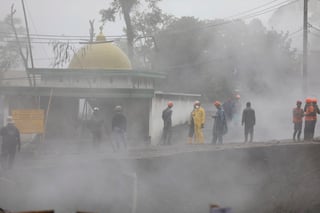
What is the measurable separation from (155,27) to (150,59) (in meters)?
2.07

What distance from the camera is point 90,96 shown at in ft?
54.9

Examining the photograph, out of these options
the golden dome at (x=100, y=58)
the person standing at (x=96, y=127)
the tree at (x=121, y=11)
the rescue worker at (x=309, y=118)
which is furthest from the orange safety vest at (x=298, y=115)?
the tree at (x=121, y=11)

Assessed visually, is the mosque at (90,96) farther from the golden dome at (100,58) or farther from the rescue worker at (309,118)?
the rescue worker at (309,118)

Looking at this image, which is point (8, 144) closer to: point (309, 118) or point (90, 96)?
point (90, 96)

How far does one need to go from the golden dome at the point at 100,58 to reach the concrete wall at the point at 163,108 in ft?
6.51

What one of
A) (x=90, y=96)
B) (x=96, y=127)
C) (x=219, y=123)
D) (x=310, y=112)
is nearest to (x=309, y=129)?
(x=310, y=112)

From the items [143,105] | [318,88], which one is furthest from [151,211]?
[318,88]

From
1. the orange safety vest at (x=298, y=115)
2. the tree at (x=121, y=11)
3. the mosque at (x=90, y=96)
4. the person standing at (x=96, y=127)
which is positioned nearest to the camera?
the orange safety vest at (x=298, y=115)

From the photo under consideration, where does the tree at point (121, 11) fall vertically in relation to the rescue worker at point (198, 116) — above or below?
above

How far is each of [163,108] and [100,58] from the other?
304cm

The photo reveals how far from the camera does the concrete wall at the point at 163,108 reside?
56.0 ft

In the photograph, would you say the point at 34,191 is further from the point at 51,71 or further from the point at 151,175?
the point at 51,71

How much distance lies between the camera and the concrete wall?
1706cm

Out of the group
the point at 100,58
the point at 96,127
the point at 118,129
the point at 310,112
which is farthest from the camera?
A: the point at 100,58
